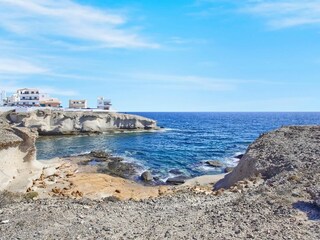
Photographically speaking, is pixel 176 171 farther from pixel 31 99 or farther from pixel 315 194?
pixel 31 99

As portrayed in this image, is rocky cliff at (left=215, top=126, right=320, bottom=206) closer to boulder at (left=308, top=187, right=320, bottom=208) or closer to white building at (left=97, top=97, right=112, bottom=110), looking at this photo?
boulder at (left=308, top=187, right=320, bottom=208)

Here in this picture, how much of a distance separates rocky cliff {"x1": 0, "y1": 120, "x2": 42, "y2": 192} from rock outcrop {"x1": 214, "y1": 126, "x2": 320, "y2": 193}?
1640cm

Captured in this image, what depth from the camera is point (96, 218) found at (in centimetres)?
1382

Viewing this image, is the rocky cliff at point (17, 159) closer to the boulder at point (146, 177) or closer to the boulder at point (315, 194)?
the boulder at point (146, 177)

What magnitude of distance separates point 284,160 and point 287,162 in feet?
2.42

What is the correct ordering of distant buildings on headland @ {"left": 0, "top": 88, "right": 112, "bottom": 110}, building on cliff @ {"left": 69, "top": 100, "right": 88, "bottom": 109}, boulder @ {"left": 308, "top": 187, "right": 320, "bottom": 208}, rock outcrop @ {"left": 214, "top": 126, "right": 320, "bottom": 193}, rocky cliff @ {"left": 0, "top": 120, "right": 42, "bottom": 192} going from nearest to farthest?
boulder @ {"left": 308, "top": 187, "right": 320, "bottom": 208}, rock outcrop @ {"left": 214, "top": 126, "right": 320, "bottom": 193}, rocky cliff @ {"left": 0, "top": 120, "right": 42, "bottom": 192}, distant buildings on headland @ {"left": 0, "top": 88, "right": 112, "bottom": 110}, building on cliff @ {"left": 69, "top": 100, "right": 88, "bottom": 109}

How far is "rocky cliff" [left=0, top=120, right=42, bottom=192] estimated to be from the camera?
2570cm

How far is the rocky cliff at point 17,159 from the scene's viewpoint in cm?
2570

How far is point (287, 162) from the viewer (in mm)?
23328

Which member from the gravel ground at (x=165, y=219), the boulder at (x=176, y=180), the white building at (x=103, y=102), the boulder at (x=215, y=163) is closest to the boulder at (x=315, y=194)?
the gravel ground at (x=165, y=219)

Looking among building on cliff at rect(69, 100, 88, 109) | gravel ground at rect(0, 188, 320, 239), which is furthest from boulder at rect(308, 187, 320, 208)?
building on cliff at rect(69, 100, 88, 109)

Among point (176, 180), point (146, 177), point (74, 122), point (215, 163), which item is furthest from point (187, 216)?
point (74, 122)

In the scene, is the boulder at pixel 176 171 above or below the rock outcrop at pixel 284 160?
below

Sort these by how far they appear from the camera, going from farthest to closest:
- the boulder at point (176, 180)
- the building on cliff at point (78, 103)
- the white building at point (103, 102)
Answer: the white building at point (103, 102), the building on cliff at point (78, 103), the boulder at point (176, 180)
